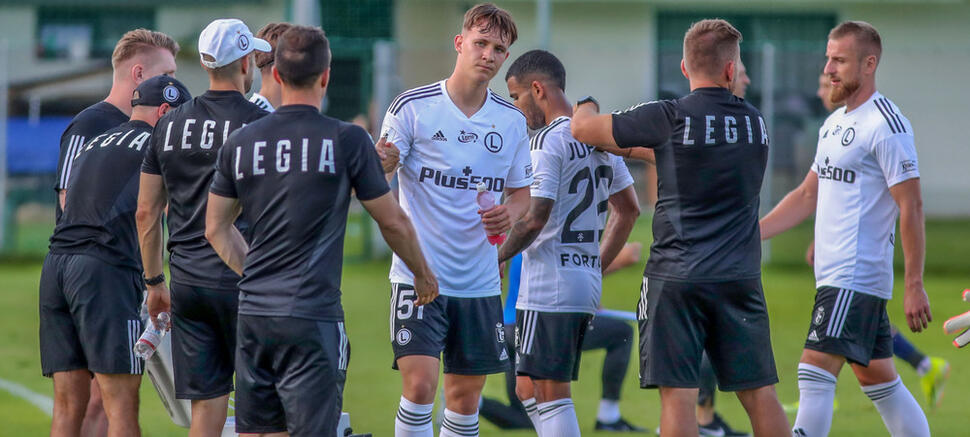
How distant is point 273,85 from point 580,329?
2.00m

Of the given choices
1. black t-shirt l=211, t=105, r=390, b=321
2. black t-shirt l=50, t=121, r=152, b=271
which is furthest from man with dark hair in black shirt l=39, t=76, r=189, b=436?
black t-shirt l=211, t=105, r=390, b=321

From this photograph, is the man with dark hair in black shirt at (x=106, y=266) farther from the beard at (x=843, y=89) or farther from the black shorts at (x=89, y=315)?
the beard at (x=843, y=89)

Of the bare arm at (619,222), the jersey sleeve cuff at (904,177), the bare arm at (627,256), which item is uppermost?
the jersey sleeve cuff at (904,177)

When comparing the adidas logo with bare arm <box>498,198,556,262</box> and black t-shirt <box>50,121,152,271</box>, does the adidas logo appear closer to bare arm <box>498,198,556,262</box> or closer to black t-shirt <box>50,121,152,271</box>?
bare arm <box>498,198,556,262</box>

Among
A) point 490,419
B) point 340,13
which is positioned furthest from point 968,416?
point 340,13

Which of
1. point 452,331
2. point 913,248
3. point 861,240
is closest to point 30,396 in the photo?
point 452,331

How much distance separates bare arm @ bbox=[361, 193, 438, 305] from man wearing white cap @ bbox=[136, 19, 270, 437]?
84 cm

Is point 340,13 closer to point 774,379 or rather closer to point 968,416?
point 968,416

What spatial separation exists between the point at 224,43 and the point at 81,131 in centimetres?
130

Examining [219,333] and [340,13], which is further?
[340,13]

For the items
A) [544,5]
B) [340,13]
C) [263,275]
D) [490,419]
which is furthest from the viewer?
[340,13]

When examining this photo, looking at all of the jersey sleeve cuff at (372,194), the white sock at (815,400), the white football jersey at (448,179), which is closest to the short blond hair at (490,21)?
the white football jersey at (448,179)

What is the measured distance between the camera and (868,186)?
6.09 metres

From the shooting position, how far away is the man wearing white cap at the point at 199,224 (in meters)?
5.11
